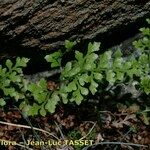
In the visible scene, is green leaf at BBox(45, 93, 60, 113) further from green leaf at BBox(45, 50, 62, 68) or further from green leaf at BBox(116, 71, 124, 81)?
green leaf at BBox(116, 71, 124, 81)

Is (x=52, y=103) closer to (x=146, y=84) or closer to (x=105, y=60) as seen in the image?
(x=105, y=60)

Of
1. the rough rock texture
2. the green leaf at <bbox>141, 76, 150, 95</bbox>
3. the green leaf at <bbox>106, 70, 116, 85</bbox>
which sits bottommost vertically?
the green leaf at <bbox>141, 76, 150, 95</bbox>

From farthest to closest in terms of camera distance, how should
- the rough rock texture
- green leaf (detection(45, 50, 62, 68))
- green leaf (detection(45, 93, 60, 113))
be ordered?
green leaf (detection(45, 50, 62, 68))
green leaf (detection(45, 93, 60, 113))
the rough rock texture

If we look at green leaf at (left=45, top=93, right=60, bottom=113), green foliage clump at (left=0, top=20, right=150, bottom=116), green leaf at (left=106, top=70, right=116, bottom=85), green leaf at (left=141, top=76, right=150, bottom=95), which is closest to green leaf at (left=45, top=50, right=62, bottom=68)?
green foliage clump at (left=0, top=20, right=150, bottom=116)

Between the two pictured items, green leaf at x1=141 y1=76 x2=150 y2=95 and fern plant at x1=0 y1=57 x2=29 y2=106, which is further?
green leaf at x1=141 y1=76 x2=150 y2=95

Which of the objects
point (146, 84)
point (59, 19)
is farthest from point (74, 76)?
point (146, 84)

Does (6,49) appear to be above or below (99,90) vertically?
above

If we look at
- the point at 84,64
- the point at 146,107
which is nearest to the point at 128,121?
the point at 146,107

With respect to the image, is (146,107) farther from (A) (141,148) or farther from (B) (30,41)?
(B) (30,41)

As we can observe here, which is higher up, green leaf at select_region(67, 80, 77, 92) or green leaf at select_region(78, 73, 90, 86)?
green leaf at select_region(78, 73, 90, 86)
